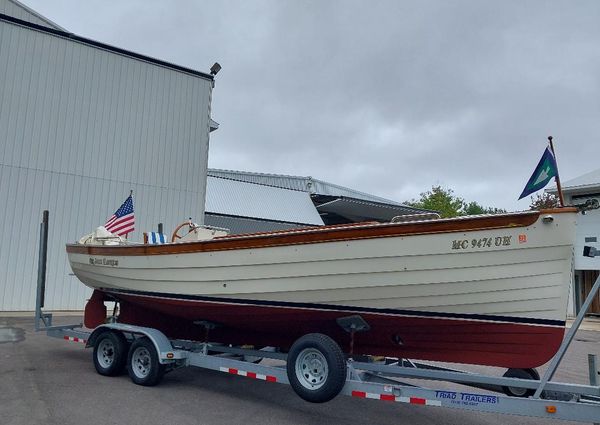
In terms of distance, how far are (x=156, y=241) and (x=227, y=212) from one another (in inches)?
495

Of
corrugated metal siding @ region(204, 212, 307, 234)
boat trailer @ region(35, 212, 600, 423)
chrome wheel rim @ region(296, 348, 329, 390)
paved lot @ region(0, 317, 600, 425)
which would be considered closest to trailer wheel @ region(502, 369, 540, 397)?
boat trailer @ region(35, 212, 600, 423)

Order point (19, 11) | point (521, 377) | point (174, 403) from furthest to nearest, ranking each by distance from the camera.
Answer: point (19, 11)
point (174, 403)
point (521, 377)

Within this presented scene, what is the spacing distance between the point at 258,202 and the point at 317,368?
16.9 metres

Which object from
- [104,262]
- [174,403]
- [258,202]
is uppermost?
[258,202]

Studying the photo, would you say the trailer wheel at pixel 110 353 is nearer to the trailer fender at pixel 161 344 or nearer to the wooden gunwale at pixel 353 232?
the trailer fender at pixel 161 344

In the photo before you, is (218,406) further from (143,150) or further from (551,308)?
(143,150)

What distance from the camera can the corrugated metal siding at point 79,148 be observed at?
43.5ft

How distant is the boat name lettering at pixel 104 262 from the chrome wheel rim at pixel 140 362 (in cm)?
142

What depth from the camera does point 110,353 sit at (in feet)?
21.2

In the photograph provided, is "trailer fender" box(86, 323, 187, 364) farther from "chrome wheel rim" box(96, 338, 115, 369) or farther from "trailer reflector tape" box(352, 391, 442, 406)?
"trailer reflector tape" box(352, 391, 442, 406)

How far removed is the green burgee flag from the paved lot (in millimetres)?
2563

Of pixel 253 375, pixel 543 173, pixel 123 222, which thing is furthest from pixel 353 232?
pixel 123 222

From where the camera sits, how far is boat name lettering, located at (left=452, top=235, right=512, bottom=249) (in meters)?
4.25

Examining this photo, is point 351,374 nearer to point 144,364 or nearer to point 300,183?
point 144,364
